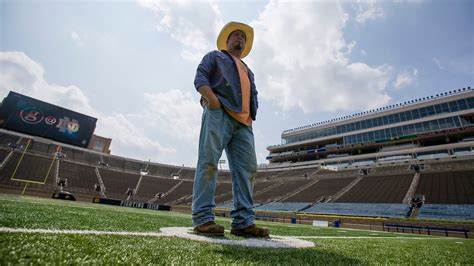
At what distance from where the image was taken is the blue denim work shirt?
3.06 meters

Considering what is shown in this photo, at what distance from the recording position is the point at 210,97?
2.90m

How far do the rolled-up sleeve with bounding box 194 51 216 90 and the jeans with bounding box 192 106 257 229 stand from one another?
Answer: 1.08ft

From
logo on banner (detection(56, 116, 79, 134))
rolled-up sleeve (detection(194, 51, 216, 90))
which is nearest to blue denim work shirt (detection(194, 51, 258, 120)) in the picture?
rolled-up sleeve (detection(194, 51, 216, 90))

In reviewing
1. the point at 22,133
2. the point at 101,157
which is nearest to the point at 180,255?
the point at 22,133

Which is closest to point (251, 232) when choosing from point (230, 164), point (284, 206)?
point (230, 164)

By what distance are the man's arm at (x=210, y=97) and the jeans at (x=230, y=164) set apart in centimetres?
7

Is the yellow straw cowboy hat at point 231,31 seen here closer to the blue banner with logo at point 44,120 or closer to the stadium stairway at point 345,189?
the stadium stairway at point 345,189

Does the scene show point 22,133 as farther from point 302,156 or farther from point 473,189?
point 473,189

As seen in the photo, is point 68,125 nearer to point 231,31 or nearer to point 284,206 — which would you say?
point 284,206

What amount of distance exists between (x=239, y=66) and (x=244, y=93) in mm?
416

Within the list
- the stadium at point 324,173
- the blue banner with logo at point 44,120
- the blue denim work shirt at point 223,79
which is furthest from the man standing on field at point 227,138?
the blue banner with logo at point 44,120

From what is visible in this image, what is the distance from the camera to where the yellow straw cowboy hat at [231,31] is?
3611mm

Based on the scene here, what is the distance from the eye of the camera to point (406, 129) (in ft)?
135

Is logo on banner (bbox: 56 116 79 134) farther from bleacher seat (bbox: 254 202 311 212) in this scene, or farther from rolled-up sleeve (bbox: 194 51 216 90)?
rolled-up sleeve (bbox: 194 51 216 90)
